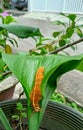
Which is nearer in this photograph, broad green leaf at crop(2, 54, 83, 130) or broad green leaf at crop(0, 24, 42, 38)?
broad green leaf at crop(2, 54, 83, 130)

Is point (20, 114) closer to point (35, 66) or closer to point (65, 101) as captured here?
point (35, 66)

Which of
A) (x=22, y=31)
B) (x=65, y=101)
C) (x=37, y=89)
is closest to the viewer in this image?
(x=37, y=89)

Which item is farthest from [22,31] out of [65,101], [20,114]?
[65,101]

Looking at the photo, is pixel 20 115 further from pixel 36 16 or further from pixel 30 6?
pixel 30 6

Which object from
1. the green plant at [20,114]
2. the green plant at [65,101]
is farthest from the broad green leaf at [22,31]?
the green plant at [65,101]

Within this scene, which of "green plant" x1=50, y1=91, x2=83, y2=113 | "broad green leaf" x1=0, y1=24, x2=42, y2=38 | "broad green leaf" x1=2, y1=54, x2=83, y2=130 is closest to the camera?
"broad green leaf" x1=2, y1=54, x2=83, y2=130

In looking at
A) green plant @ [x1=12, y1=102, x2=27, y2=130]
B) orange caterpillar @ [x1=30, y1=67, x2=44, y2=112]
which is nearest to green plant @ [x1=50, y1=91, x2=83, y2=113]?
green plant @ [x1=12, y1=102, x2=27, y2=130]

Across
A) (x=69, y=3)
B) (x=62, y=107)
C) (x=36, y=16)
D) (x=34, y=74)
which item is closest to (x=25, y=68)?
(x=34, y=74)

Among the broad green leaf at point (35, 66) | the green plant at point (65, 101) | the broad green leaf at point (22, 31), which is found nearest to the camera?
the broad green leaf at point (35, 66)

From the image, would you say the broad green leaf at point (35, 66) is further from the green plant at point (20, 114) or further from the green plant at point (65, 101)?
the green plant at point (65, 101)

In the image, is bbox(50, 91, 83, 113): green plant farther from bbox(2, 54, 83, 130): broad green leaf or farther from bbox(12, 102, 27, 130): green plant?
bbox(2, 54, 83, 130): broad green leaf

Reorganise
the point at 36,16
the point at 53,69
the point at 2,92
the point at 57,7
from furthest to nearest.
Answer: the point at 57,7 < the point at 36,16 < the point at 2,92 < the point at 53,69
